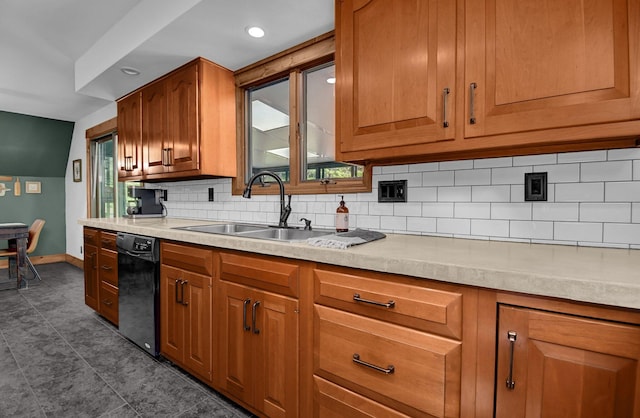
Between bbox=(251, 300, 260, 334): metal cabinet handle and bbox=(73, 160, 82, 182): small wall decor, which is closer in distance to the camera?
bbox=(251, 300, 260, 334): metal cabinet handle

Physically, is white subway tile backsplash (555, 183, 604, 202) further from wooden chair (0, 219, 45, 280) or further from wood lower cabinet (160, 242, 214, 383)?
wooden chair (0, 219, 45, 280)

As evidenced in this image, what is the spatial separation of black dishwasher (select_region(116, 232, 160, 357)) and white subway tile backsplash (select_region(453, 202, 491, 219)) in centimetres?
179

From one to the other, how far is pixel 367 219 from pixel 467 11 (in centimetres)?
109

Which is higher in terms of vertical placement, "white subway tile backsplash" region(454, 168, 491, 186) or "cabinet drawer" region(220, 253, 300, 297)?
"white subway tile backsplash" region(454, 168, 491, 186)

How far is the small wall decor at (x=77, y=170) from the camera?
4.92m

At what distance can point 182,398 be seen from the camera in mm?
1691

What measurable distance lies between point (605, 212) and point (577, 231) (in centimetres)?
12

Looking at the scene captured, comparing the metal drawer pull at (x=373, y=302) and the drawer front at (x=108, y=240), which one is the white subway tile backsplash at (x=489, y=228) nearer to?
the metal drawer pull at (x=373, y=302)

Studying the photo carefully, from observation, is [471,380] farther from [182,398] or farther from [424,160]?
[182,398]

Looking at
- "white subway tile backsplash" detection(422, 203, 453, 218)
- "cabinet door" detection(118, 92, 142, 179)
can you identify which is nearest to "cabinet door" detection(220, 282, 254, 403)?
"white subway tile backsplash" detection(422, 203, 453, 218)

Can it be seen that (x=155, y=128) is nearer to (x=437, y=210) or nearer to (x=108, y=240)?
(x=108, y=240)

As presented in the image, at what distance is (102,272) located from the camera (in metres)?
2.62

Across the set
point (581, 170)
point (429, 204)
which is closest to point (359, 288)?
point (429, 204)

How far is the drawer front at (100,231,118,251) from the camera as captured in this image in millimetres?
2415
